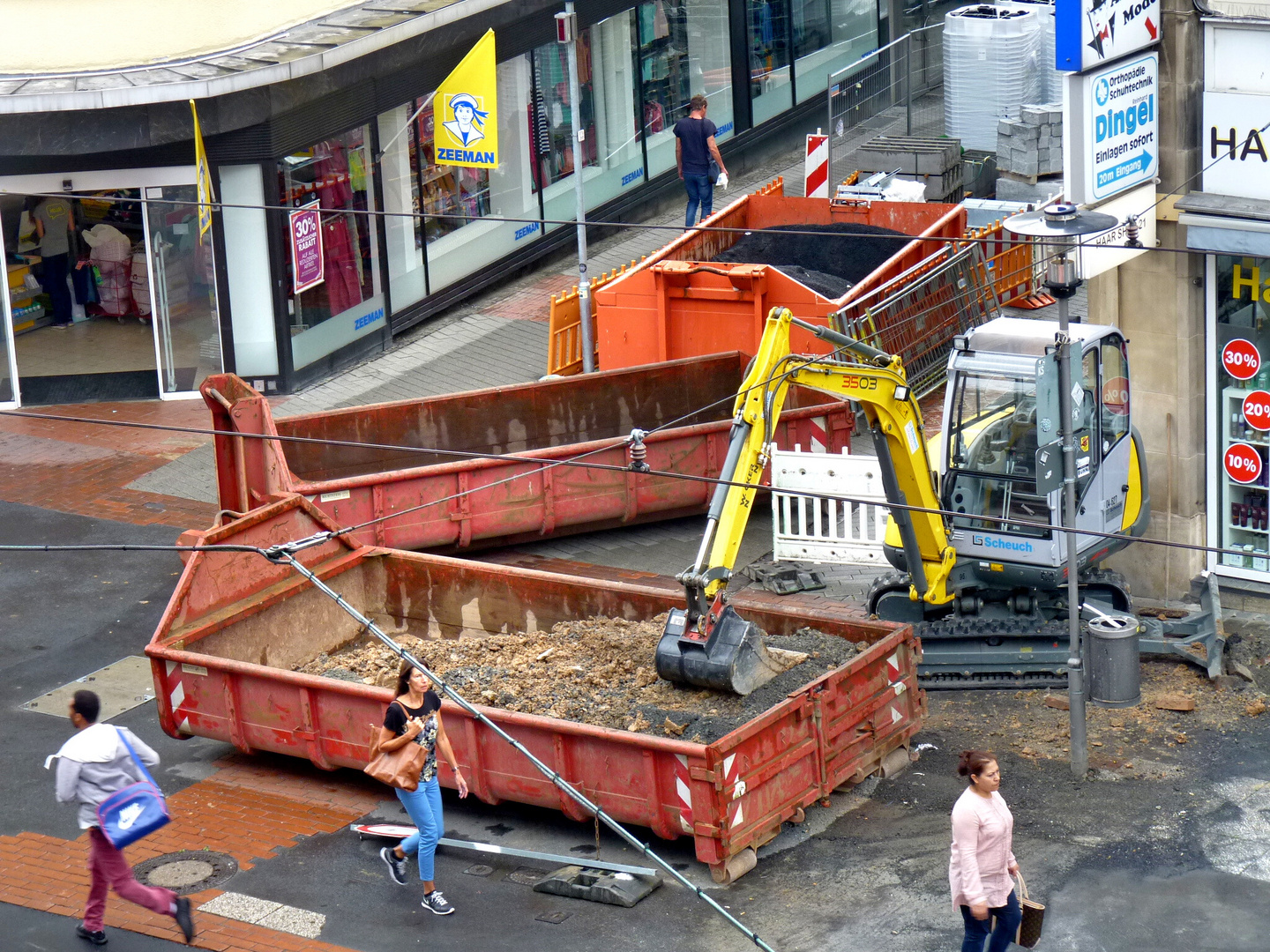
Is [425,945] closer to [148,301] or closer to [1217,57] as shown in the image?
[1217,57]

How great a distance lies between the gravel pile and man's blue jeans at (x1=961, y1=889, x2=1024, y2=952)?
1223 centimetres

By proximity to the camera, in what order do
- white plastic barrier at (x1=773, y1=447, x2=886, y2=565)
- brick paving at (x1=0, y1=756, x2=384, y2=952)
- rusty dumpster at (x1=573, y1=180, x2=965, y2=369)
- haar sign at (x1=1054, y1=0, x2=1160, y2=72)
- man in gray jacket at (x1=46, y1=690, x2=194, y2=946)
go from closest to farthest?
man in gray jacket at (x1=46, y1=690, x2=194, y2=946) < brick paving at (x1=0, y1=756, x2=384, y2=952) < haar sign at (x1=1054, y1=0, x2=1160, y2=72) < white plastic barrier at (x1=773, y1=447, x2=886, y2=565) < rusty dumpster at (x1=573, y1=180, x2=965, y2=369)

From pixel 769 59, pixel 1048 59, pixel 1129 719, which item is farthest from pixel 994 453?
pixel 769 59

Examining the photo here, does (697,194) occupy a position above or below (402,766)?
above

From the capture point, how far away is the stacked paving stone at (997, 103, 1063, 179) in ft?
84.7

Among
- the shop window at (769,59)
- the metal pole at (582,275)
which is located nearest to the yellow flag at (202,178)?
the metal pole at (582,275)

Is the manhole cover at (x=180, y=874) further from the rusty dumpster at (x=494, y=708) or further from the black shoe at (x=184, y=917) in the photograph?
the rusty dumpster at (x=494, y=708)

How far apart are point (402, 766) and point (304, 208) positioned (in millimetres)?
11003

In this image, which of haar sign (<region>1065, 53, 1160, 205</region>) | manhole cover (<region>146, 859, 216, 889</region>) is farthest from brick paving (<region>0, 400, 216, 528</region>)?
haar sign (<region>1065, 53, 1160, 205</region>)

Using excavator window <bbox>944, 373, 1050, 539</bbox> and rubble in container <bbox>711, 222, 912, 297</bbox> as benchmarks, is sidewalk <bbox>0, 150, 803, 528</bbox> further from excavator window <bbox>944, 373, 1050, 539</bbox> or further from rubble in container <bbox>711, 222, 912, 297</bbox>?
excavator window <bbox>944, 373, 1050, 539</bbox>

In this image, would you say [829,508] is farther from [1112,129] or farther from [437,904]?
[437,904]

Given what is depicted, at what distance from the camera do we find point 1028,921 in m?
10.2

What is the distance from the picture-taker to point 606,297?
69.5 ft

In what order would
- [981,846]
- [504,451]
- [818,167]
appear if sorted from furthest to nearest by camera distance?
[818,167]
[504,451]
[981,846]
